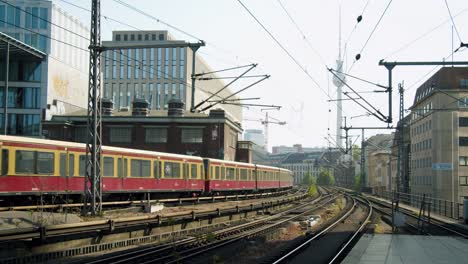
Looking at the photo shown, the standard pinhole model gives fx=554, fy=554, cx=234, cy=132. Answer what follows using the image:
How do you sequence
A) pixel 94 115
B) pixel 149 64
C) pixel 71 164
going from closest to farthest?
pixel 94 115
pixel 71 164
pixel 149 64

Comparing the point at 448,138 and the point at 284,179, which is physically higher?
the point at 448,138

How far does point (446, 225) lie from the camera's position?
94.9ft

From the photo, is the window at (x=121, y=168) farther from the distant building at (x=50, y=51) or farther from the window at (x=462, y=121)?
the window at (x=462, y=121)

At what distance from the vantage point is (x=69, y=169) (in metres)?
24.8

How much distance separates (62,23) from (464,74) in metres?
55.1

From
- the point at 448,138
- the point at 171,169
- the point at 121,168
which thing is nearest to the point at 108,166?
the point at 121,168

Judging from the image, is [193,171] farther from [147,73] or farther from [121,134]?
[147,73]

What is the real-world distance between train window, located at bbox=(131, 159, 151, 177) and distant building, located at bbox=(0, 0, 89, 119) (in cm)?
3954

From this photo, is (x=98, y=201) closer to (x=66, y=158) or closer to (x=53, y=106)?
(x=66, y=158)

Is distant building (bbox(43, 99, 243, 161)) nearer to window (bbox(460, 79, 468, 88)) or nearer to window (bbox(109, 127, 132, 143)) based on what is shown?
window (bbox(109, 127, 132, 143))

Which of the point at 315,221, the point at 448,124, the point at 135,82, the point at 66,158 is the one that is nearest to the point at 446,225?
the point at 315,221

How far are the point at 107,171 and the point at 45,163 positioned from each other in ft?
15.1

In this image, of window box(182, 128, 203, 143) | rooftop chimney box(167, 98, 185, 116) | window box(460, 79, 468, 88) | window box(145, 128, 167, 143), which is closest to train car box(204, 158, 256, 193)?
window box(182, 128, 203, 143)

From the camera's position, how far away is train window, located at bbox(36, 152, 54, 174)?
23016 millimetres
